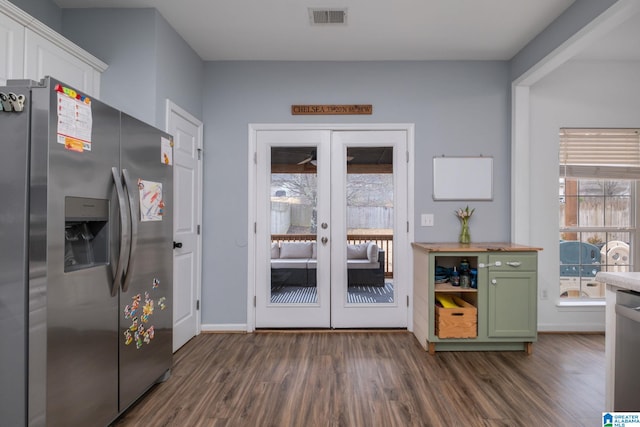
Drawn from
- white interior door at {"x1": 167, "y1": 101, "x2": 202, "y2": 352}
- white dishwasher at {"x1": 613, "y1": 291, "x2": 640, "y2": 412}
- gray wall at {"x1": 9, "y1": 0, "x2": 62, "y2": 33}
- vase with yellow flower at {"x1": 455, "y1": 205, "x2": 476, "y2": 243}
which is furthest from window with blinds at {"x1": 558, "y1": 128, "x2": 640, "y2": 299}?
gray wall at {"x1": 9, "y1": 0, "x2": 62, "y2": 33}

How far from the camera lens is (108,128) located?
179 centimetres

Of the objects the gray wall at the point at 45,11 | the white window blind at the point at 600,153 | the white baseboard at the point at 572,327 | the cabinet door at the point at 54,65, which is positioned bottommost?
the white baseboard at the point at 572,327

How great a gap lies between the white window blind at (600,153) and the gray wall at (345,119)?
647 millimetres

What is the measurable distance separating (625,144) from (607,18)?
189cm

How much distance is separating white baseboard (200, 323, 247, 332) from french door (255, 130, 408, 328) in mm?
161

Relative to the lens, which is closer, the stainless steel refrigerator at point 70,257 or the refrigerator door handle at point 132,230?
the stainless steel refrigerator at point 70,257

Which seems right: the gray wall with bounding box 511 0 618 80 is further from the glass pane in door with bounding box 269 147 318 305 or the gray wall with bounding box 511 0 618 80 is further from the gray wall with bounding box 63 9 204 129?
the gray wall with bounding box 63 9 204 129

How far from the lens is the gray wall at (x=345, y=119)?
360 centimetres

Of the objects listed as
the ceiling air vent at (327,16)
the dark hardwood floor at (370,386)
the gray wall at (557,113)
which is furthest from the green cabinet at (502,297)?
the ceiling air vent at (327,16)

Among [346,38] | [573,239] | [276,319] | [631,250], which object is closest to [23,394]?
[276,319]

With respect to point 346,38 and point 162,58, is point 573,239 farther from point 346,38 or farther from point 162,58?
point 162,58

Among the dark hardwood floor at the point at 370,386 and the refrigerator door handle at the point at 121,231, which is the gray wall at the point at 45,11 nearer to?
the refrigerator door handle at the point at 121,231

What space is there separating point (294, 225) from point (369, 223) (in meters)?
0.77

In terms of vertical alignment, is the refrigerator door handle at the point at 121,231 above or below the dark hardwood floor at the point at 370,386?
above
